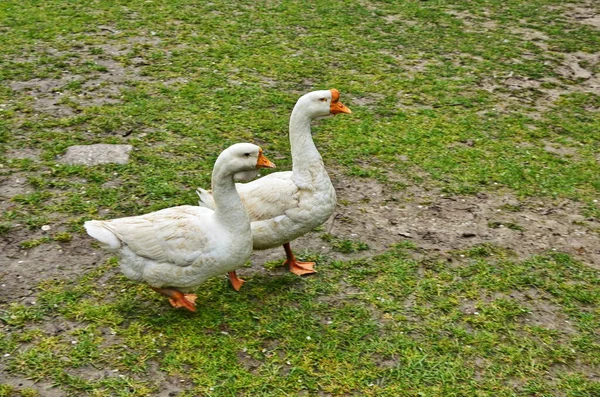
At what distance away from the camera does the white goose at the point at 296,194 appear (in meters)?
4.52

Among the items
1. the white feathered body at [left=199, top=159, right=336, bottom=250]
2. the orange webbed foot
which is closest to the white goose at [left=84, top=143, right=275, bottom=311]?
the white feathered body at [left=199, top=159, right=336, bottom=250]

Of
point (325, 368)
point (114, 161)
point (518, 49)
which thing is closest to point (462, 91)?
point (518, 49)

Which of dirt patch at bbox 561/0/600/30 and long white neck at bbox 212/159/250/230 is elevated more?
long white neck at bbox 212/159/250/230

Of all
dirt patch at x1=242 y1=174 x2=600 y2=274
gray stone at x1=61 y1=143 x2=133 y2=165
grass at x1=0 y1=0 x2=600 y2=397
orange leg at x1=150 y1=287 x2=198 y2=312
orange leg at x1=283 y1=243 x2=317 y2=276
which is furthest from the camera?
gray stone at x1=61 y1=143 x2=133 y2=165

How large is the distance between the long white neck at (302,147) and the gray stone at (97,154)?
6.94 feet

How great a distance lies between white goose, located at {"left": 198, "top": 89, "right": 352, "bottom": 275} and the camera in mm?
4523

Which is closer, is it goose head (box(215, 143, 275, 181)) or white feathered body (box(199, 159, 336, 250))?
goose head (box(215, 143, 275, 181))

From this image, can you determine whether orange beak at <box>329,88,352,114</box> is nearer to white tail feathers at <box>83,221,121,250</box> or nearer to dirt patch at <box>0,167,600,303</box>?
dirt patch at <box>0,167,600,303</box>

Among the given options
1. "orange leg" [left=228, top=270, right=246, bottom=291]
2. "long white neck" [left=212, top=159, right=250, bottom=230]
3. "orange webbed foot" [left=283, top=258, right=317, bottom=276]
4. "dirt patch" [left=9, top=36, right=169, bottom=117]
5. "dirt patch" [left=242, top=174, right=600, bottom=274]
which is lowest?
"dirt patch" [left=242, top=174, right=600, bottom=274]

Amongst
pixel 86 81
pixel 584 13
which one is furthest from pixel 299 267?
pixel 584 13

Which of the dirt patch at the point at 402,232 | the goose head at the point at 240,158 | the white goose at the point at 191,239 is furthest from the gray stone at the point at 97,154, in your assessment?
the goose head at the point at 240,158

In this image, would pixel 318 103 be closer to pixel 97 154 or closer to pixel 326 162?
pixel 326 162

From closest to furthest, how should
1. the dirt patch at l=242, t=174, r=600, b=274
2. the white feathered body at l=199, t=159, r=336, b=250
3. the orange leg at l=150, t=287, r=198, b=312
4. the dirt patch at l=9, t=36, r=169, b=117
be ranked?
the orange leg at l=150, t=287, r=198, b=312, the white feathered body at l=199, t=159, r=336, b=250, the dirt patch at l=242, t=174, r=600, b=274, the dirt patch at l=9, t=36, r=169, b=117

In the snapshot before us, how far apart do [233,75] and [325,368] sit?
487cm
